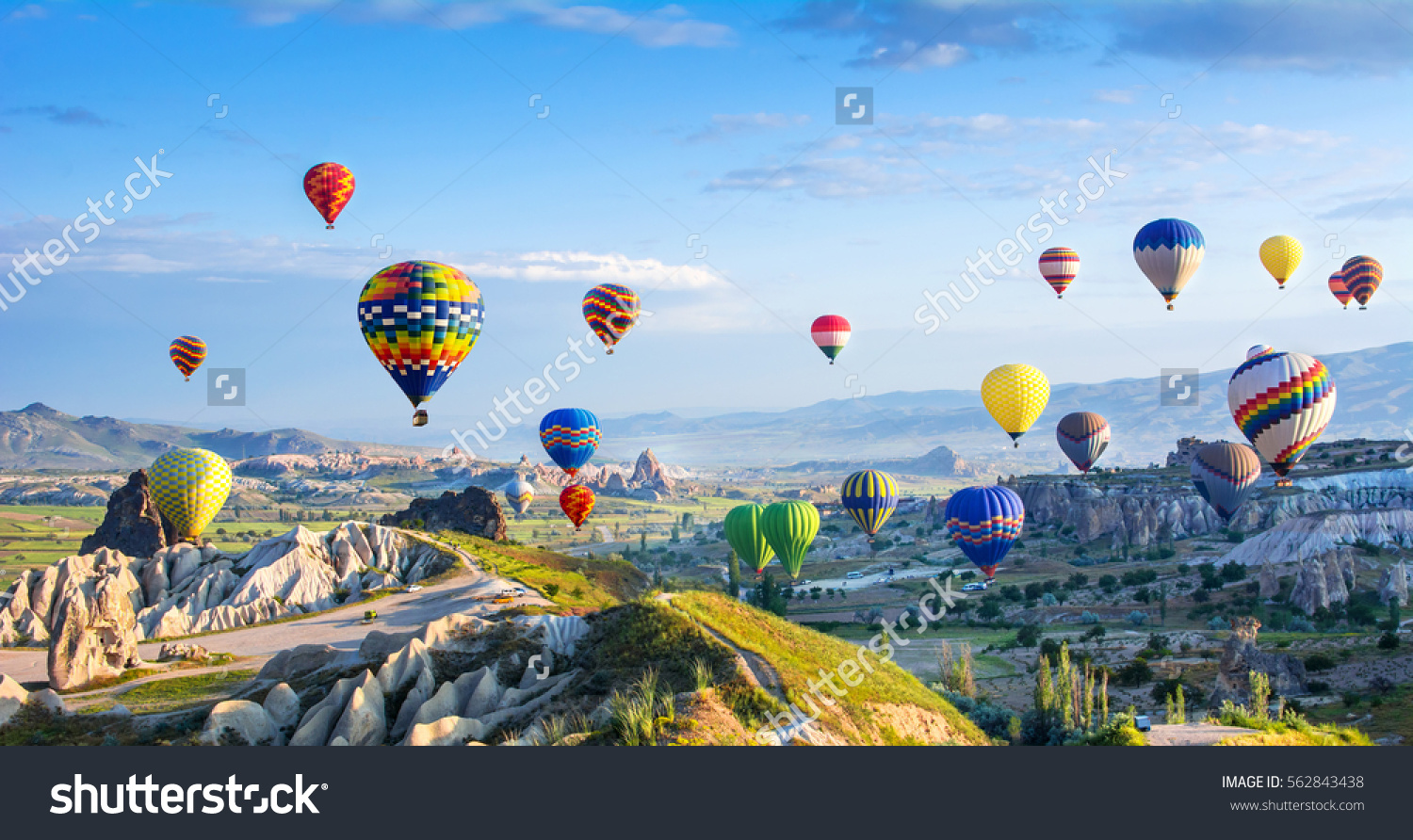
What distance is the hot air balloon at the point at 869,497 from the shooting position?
8481 cm

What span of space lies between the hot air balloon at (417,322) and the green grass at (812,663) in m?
24.8

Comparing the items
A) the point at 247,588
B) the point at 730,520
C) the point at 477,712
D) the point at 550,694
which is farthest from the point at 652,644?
the point at 247,588

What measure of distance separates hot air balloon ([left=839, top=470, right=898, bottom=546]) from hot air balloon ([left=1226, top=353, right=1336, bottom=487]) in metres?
25.9

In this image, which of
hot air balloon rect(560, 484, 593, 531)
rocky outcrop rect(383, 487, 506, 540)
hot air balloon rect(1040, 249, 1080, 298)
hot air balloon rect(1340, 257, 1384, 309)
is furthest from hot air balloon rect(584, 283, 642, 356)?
hot air balloon rect(1340, 257, 1384, 309)

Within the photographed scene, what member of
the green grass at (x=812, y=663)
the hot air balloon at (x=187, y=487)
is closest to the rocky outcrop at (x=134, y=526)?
the hot air balloon at (x=187, y=487)

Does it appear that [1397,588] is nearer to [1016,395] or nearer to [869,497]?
[1016,395]

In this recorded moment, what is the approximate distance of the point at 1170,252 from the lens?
8244 cm

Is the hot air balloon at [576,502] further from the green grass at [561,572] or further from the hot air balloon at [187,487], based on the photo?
the hot air balloon at [187,487]

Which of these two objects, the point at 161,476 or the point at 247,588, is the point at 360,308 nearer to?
the point at 247,588

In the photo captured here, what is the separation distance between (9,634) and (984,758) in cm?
6681

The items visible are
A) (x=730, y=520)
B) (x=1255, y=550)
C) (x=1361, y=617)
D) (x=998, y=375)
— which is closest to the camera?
(x=730, y=520)

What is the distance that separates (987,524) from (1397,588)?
148ft

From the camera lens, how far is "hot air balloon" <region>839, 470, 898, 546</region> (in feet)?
278

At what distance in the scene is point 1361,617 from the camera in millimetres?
84562
